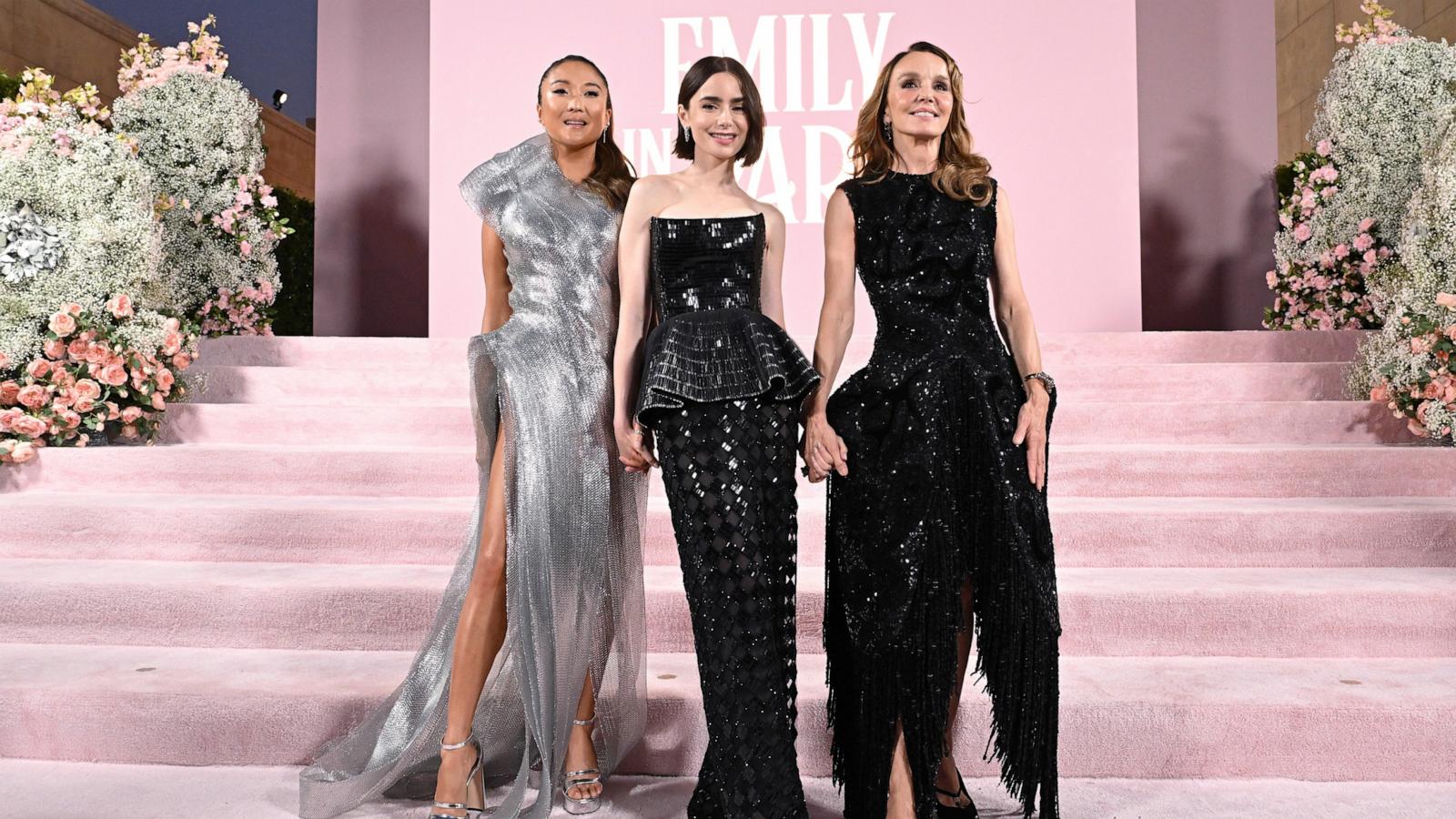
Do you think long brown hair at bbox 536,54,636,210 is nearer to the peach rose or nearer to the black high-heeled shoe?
the black high-heeled shoe

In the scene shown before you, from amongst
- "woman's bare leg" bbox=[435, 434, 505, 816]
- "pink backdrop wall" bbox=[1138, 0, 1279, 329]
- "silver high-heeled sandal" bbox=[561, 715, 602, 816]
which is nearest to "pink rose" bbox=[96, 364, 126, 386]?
"woman's bare leg" bbox=[435, 434, 505, 816]

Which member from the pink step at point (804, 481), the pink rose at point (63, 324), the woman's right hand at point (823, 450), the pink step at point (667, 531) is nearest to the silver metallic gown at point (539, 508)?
the woman's right hand at point (823, 450)

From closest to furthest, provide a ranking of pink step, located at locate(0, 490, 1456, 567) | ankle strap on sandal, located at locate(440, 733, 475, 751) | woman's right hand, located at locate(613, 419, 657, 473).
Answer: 1. woman's right hand, located at locate(613, 419, 657, 473)
2. ankle strap on sandal, located at locate(440, 733, 475, 751)
3. pink step, located at locate(0, 490, 1456, 567)

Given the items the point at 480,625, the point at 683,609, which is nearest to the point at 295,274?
the point at 683,609

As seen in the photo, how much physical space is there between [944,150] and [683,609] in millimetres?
1662

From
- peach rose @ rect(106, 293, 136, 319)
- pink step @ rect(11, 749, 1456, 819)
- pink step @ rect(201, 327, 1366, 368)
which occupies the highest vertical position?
peach rose @ rect(106, 293, 136, 319)

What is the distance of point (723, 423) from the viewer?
2.18 meters

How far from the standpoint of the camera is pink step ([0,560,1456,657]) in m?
3.17

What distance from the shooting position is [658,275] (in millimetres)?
2275

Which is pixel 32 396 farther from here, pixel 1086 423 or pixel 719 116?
pixel 1086 423

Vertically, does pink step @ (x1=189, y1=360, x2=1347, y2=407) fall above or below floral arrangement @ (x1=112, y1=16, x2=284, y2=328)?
below

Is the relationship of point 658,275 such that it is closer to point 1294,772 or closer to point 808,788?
point 808,788

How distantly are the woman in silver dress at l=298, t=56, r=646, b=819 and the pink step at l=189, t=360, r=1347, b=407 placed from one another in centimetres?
255

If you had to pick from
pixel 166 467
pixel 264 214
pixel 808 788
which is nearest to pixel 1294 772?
pixel 808 788
